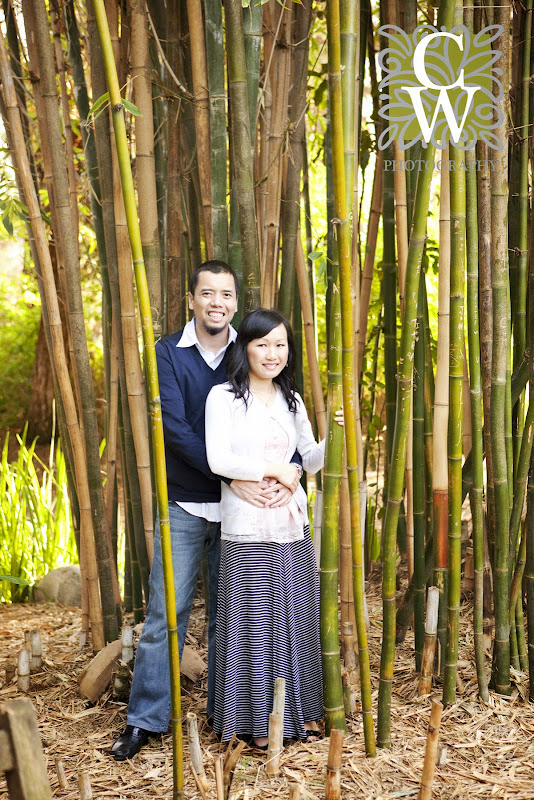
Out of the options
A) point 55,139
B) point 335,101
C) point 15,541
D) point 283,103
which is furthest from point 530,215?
point 15,541

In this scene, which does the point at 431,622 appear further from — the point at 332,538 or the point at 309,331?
the point at 309,331

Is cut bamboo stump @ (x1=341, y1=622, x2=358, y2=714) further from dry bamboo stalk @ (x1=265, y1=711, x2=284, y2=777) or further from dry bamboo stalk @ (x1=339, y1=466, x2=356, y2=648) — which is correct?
dry bamboo stalk @ (x1=265, y1=711, x2=284, y2=777)

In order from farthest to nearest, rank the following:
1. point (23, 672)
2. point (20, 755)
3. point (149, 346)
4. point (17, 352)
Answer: point (17, 352) → point (23, 672) → point (149, 346) → point (20, 755)

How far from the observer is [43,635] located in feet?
8.13

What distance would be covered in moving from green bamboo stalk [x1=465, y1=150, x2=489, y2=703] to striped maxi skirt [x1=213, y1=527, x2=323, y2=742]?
434 mm

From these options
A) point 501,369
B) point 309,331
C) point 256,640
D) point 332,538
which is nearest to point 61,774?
point 256,640

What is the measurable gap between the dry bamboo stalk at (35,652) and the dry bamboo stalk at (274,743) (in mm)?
848

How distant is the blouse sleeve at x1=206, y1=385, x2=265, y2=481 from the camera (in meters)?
1.56

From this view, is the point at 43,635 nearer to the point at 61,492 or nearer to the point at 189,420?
the point at 61,492

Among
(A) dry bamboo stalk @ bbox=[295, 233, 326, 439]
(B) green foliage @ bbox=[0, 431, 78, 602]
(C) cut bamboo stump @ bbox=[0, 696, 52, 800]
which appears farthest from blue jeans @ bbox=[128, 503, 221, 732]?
(B) green foliage @ bbox=[0, 431, 78, 602]

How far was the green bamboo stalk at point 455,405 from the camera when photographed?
155 cm

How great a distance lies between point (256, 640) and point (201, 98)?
121 centimetres

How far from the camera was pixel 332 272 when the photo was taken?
5.86ft

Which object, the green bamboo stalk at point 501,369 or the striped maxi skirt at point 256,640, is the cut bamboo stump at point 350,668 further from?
the green bamboo stalk at point 501,369
